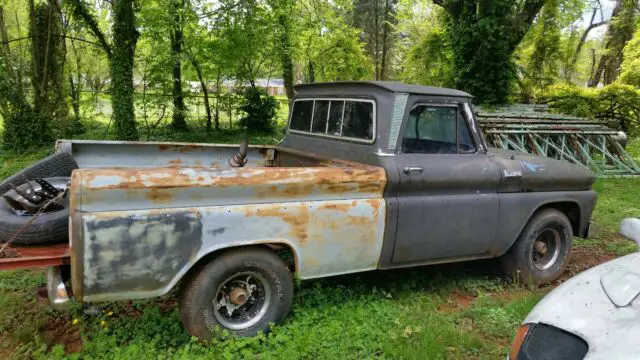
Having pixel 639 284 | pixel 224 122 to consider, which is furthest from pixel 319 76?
pixel 639 284

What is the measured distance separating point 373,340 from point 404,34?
2850 cm

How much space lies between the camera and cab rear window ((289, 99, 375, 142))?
406 centimetres

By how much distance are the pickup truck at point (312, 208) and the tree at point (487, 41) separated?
9735mm

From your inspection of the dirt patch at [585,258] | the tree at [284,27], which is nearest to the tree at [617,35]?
the tree at [284,27]

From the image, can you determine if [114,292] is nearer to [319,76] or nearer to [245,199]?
[245,199]

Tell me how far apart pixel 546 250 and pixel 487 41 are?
1015cm

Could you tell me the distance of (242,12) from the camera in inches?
473

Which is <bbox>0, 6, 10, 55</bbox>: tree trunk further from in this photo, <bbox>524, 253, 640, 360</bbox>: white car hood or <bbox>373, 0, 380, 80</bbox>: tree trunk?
<bbox>373, 0, 380, 80</bbox>: tree trunk

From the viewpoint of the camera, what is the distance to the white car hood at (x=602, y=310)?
1799 mm

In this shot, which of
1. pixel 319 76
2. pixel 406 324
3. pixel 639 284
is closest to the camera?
pixel 639 284

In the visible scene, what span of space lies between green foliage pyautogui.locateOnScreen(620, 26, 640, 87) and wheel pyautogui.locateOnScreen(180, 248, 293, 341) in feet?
69.8

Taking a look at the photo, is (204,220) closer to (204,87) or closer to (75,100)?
(204,87)

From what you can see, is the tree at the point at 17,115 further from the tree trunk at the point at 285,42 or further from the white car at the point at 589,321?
the white car at the point at 589,321

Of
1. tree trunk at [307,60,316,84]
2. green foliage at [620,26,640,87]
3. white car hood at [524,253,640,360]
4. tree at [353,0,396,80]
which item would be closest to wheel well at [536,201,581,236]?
white car hood at [524,253,640,360]
